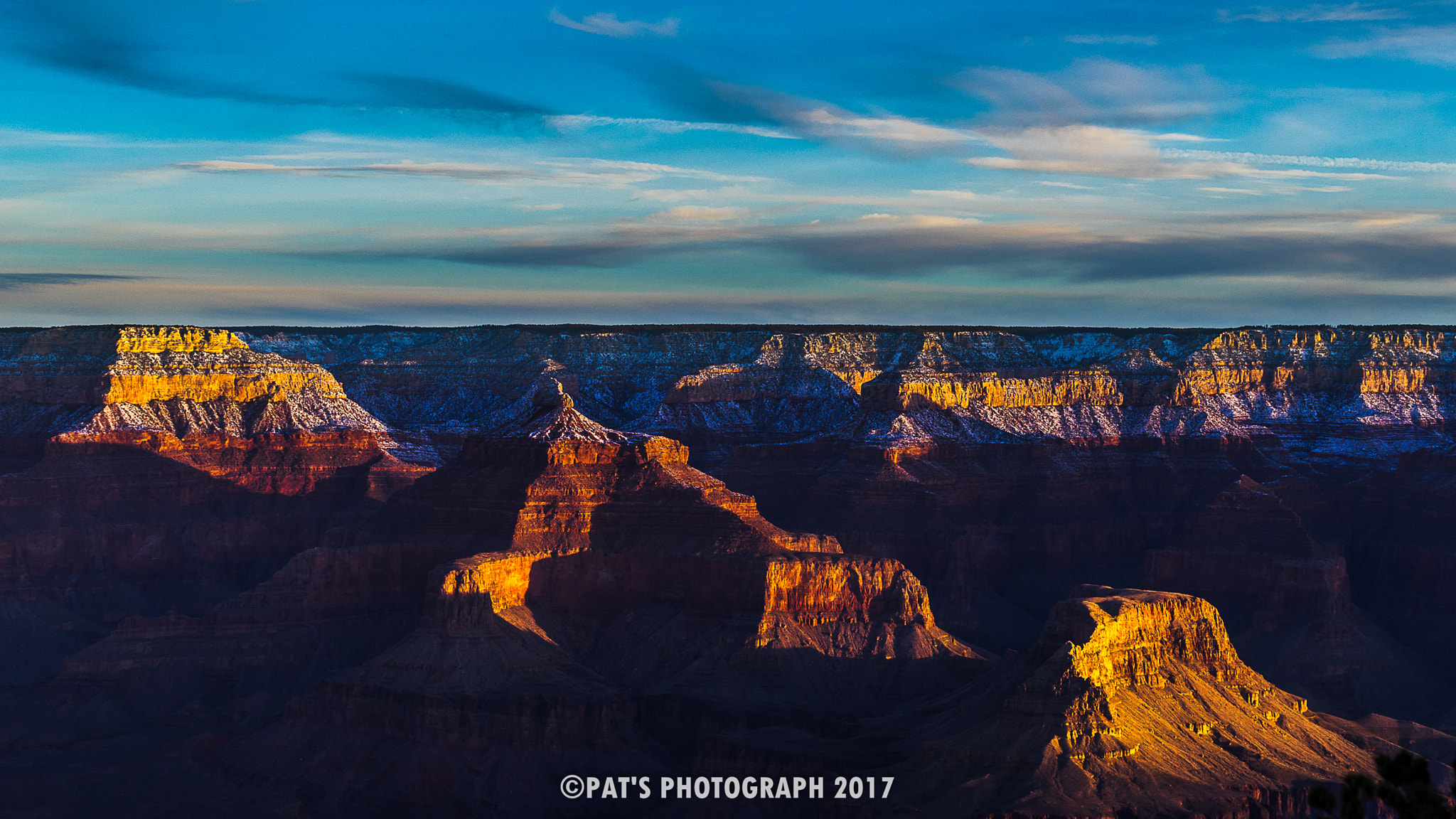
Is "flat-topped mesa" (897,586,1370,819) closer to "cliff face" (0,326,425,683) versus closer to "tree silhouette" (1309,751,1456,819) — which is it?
"tree silhouette" (1309,751,1456,819)

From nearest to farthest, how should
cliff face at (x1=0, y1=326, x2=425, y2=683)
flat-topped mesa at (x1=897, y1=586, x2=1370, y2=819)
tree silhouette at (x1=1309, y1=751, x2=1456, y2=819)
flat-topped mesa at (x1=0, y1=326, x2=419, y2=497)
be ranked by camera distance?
tree silhouette at (x1=1309, y1=751, x2=1456, y2=819) → flat-topped mesa at (x1=897, y1=586, x2=1370, y2=819) → cliff face at (x1=0, y1=326, x2=425, y2=683) → flat-topped mesa at (x1=0, y1=326, x2=419, y2=497)

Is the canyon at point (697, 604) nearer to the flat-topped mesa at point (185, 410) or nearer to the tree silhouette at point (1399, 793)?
the flat-topped mesa at point (185, 410)

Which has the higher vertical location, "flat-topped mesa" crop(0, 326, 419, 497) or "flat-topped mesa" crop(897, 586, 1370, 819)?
"flat-topped mesa" crop(0, 326, 419, 497)

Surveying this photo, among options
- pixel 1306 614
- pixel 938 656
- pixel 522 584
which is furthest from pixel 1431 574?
pixel 522 584

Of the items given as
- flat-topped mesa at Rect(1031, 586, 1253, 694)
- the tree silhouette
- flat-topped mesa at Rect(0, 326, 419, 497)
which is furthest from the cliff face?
the tree silhouette

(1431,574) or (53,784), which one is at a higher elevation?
(1431,574)

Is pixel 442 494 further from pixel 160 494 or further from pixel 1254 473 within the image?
pixel 1254 473
